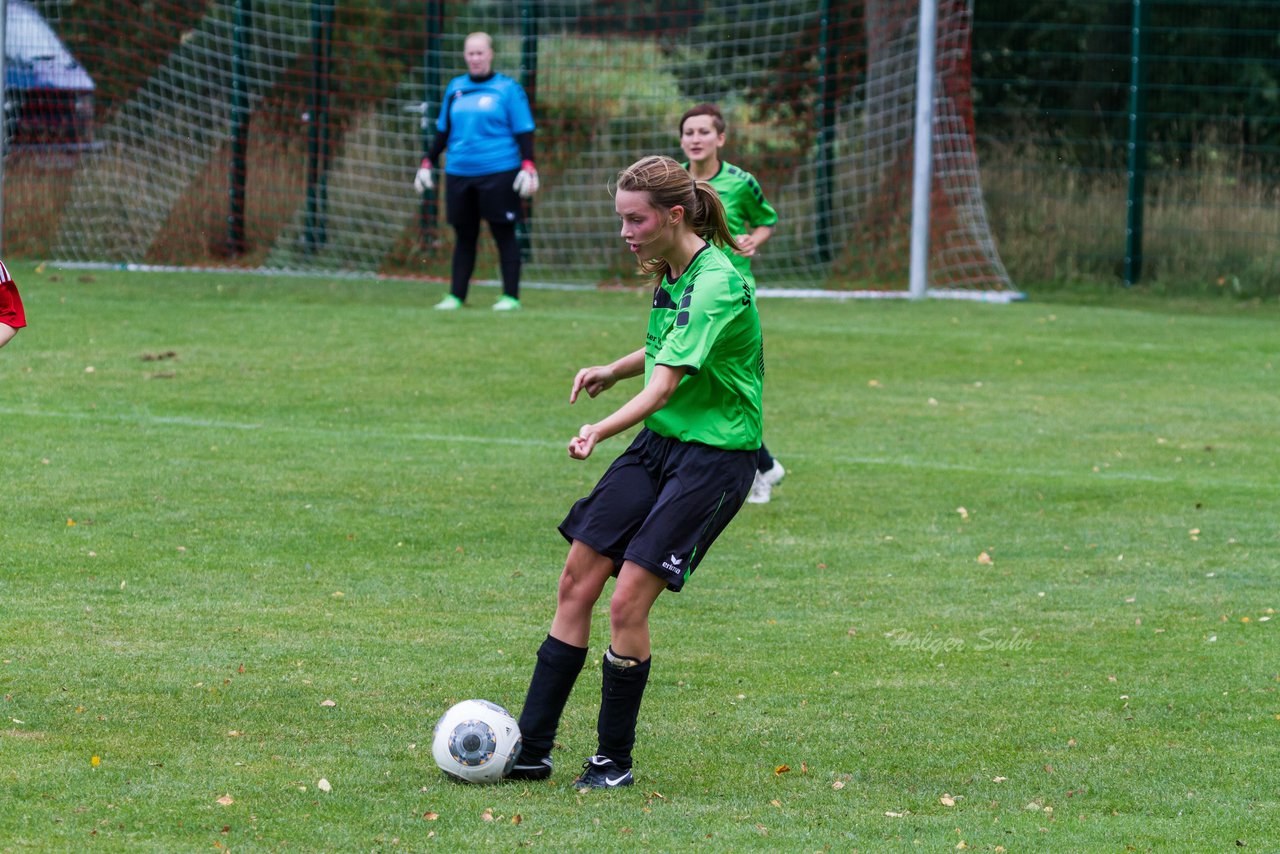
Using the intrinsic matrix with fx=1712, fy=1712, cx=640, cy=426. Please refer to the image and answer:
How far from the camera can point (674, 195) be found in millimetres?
4688

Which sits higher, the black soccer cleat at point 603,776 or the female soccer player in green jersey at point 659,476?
the female soccer player in green jersey at point 659,476

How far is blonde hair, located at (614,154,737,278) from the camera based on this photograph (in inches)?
184

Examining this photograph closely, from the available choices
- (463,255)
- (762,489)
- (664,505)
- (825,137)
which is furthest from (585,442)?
(825,137)

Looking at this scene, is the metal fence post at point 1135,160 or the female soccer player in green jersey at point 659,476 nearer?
the female soccer player in green jersey at point 659,476

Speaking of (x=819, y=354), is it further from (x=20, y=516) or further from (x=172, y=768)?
(x=172, y=768)

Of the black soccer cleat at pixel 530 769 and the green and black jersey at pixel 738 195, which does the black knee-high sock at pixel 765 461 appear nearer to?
the green and black jersey at pixel 738 195

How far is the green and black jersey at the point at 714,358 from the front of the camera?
4.62m

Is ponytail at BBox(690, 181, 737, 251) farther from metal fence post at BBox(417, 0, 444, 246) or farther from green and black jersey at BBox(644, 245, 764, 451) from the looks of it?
metal fence post at BBox(417, 0, 444, 246)

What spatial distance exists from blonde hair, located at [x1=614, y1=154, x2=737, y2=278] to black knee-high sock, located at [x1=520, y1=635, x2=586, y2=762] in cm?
109

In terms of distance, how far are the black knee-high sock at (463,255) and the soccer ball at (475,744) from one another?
10.4 meters

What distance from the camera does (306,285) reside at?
54.7ft

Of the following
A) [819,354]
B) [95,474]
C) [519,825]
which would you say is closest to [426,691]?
[519,825]

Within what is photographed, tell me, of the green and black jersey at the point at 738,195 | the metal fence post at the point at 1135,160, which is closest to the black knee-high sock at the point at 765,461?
the green and black jersey at the point at 738,195

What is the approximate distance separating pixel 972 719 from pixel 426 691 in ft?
5.72
